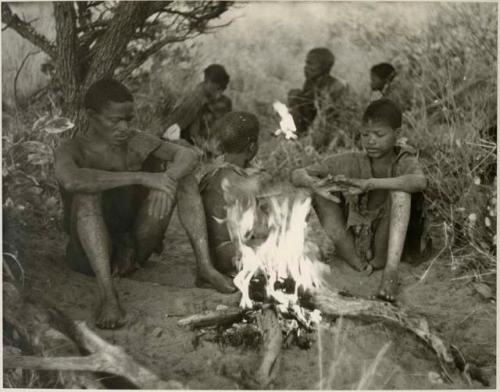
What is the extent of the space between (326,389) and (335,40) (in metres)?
2.17

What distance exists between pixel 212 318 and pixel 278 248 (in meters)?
0.59

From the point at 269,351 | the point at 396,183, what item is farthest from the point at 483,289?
the point at 269,351

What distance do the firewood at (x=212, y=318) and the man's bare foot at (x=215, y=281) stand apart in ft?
0.43

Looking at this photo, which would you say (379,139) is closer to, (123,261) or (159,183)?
(159,183)

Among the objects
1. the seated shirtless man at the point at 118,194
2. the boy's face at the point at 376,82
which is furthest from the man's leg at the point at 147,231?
the boy's face at the point at 376,82

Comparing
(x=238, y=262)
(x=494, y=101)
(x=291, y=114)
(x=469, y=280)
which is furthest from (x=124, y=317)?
(x=494, y=101)

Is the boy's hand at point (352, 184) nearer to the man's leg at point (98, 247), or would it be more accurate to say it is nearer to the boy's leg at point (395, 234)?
the boy's leg at point (395, 234)

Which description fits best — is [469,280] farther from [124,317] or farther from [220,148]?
[124,317]

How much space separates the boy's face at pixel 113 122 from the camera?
15.6ft

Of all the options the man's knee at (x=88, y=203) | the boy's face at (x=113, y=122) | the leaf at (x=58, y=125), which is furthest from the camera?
the leaf at (x=58, y=125)

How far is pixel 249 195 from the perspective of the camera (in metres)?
4.84

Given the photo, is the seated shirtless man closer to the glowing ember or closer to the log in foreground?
the log in foreground

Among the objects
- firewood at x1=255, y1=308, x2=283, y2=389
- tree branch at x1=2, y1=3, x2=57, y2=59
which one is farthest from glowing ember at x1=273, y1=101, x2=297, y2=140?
tree branch at x1=2, y1=3, x2=57, y2=59

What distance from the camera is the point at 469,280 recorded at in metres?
4.84
